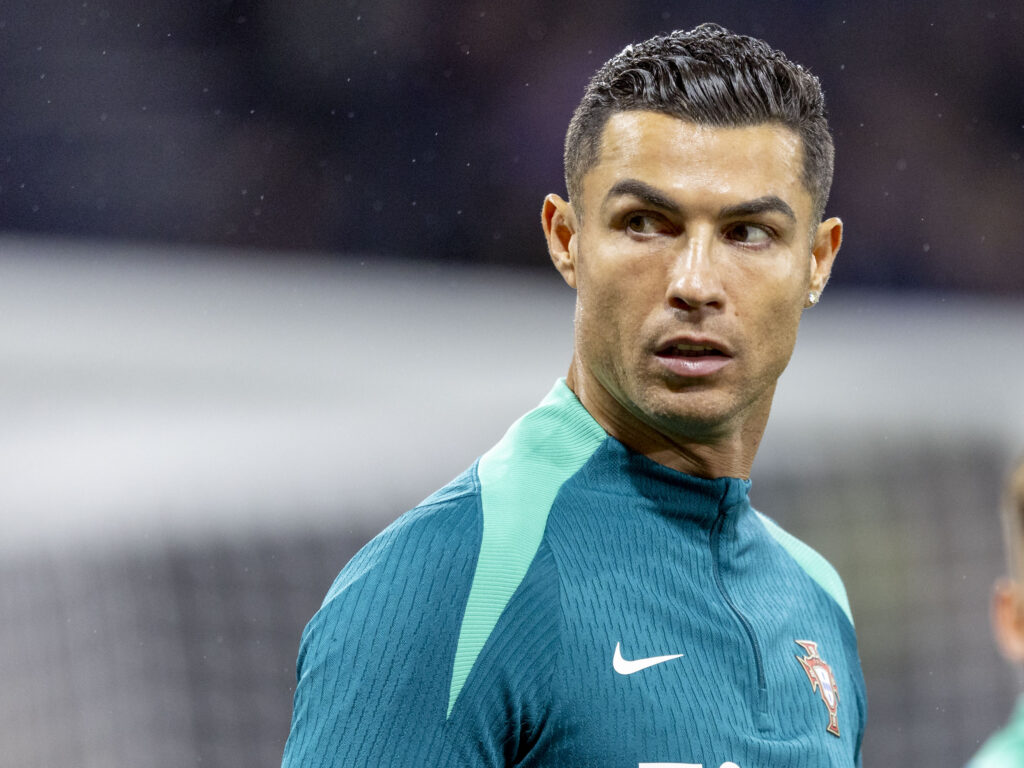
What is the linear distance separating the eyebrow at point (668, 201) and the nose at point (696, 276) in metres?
0.05

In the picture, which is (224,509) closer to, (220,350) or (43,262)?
(220,350)

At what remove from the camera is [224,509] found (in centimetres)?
570

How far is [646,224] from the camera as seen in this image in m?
2.07

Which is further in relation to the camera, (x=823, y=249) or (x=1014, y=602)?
(x=823, y=249)

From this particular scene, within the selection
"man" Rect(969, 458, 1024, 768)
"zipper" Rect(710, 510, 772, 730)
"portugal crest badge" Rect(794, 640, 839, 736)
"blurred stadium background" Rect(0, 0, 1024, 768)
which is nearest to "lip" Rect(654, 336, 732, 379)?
"zipper" Rect(710, 510, 772, 730)

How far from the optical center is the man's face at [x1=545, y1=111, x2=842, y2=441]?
6.64 feet

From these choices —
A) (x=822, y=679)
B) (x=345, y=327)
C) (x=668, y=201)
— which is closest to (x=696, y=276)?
(x=668, y=201)

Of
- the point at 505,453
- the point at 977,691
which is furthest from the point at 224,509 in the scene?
the point at 505,453

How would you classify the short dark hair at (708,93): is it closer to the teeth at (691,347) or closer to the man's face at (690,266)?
the man's face at (690,266)

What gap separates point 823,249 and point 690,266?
42cm

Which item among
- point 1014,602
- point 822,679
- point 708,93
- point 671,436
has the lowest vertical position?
point 822,679

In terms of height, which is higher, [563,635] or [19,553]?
[563,635]

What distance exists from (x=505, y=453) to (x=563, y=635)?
356mm

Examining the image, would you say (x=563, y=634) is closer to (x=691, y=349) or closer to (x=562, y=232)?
(x=691, y=349)
